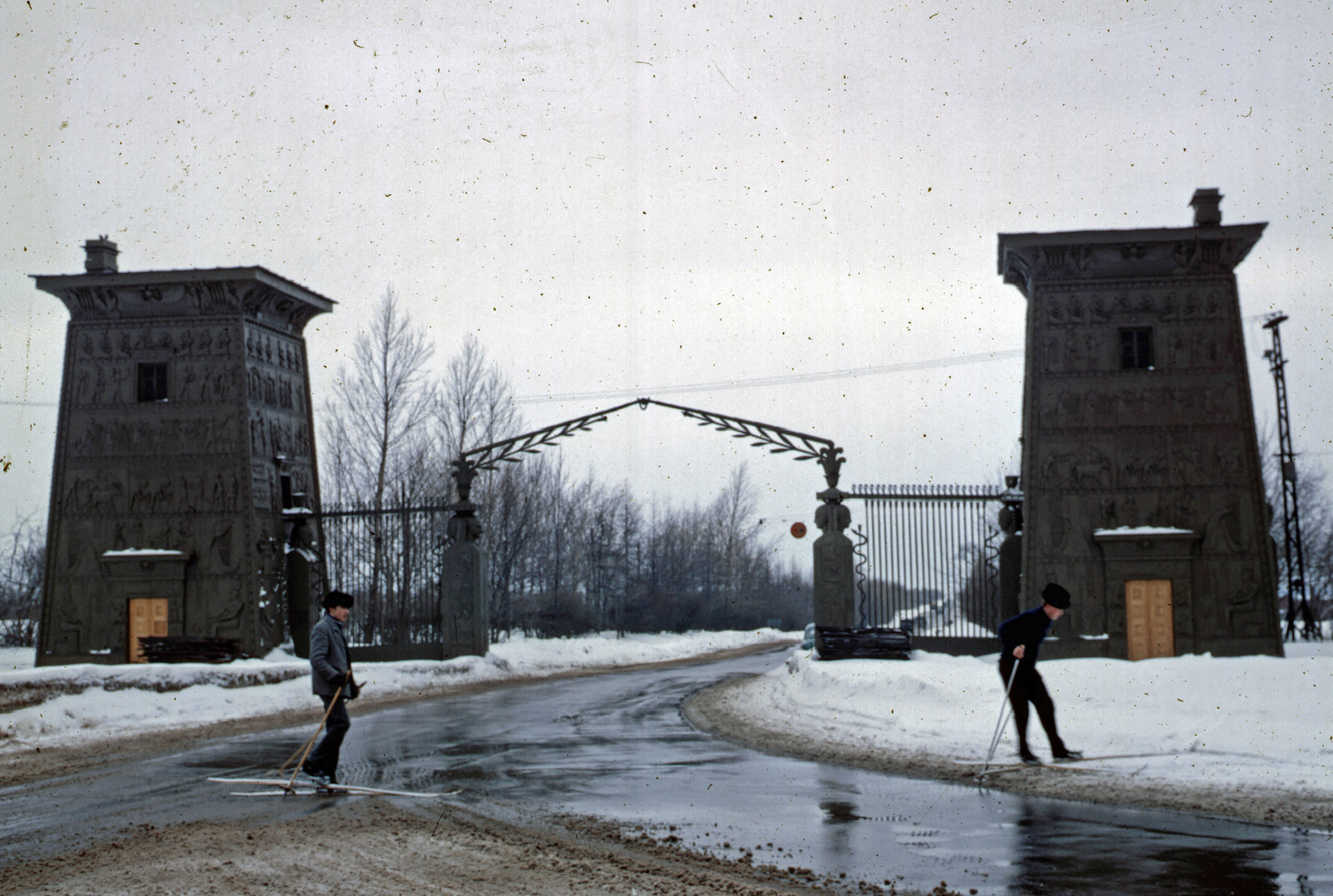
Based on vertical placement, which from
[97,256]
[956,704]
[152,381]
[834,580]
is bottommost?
[956,704]

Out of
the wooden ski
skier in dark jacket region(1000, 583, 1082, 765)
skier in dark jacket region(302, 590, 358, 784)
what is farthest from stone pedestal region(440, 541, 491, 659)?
skier in dark jacket region(1000, 583, 1082, 765)

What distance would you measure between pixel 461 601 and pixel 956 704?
16811 mm

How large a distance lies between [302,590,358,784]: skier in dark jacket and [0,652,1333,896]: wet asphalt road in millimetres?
654

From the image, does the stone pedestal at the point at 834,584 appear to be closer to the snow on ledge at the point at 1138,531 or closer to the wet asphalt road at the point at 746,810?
the snow on ledge at the point at 1138,531

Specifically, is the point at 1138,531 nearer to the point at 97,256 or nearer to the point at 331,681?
the point at 331,681

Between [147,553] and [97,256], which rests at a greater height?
[97,256]

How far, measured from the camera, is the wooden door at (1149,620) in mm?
24906

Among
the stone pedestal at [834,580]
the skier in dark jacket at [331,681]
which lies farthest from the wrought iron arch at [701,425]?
the skier in dark jacket at [331,681]

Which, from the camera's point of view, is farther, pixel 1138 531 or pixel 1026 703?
pixel 1138 531

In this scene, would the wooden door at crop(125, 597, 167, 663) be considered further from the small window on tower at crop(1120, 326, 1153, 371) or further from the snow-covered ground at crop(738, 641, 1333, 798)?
the small window on tower at crop(1120, 326, 1153, 371)

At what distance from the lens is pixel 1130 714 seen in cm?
1364

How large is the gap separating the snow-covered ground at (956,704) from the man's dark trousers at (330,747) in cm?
586

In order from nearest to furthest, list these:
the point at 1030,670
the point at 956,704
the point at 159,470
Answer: the point at 1030,670
the point at 956,704
the point at 159,470

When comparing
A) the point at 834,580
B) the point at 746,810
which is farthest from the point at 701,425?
the point at 746,810
